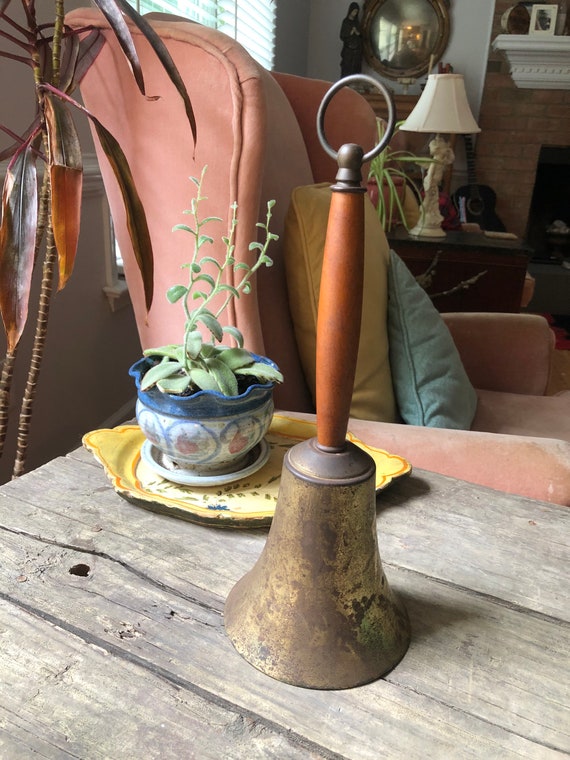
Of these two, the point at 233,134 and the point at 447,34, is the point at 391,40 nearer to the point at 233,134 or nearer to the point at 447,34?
the point at 447,34

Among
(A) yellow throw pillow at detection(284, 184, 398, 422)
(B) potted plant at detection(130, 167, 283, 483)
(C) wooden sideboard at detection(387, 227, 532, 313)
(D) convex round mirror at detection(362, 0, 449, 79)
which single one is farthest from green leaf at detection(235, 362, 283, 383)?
(D) convex round mirror at detection(362, 0, 449, 79)

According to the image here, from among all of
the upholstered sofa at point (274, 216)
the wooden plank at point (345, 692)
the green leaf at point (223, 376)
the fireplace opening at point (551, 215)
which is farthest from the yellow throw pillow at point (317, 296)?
the fireplace opening at point (551, 215)

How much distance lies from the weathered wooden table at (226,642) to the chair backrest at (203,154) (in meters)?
0.35

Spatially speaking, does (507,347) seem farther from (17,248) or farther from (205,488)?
(17,248)

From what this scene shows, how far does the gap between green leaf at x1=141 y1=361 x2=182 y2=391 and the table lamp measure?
1776 mm

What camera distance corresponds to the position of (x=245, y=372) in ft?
2.02

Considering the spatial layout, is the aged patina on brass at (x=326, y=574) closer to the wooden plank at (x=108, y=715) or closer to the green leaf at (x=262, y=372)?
the wooden plank at (x=108, y=715)

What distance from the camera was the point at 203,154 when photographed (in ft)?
2.61

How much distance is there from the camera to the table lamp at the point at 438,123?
220 centimetres

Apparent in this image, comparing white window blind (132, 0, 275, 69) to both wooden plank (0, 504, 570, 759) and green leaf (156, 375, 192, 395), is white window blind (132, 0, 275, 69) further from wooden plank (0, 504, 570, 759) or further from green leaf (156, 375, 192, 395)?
wooden plank (0, 504, 570, 759)

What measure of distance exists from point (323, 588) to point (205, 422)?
21 centimetres

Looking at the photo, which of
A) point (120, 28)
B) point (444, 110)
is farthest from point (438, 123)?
point (120, 28)

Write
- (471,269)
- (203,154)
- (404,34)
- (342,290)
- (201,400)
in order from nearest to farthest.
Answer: (342,290)
(201,400)
(203,154)
(471,269)
(404,34)

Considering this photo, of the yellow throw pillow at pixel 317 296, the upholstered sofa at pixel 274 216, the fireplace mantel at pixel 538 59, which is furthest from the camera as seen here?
the fireplace mantel at pixel 538 59
